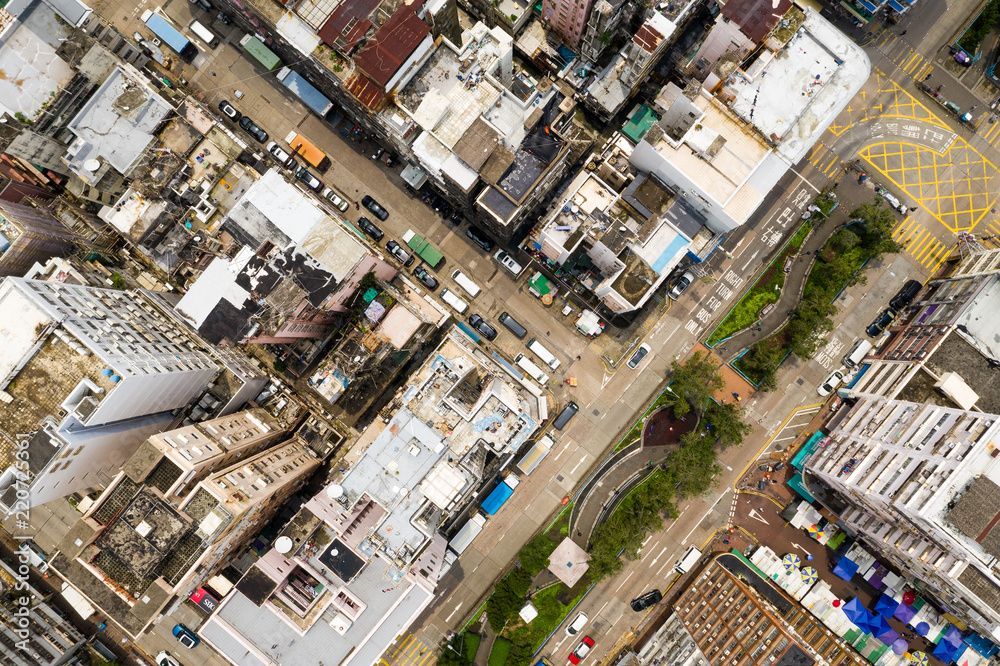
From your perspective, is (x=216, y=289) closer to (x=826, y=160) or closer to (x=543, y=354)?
(x=543, y=354)

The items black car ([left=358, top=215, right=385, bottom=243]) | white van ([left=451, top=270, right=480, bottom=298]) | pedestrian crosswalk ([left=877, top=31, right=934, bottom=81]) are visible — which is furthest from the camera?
black car ([left=358, top=215, right=385, bottom=243])

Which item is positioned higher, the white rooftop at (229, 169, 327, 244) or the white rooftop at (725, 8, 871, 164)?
the white rooftop at (725, 8, 871, 164)

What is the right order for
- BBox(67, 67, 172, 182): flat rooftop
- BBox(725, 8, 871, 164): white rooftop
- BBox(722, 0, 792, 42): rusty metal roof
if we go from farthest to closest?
BBox(67, 67, 172, 182): flat rooftop < BBox(725, 8, 871, 164): white rooftop < BBox(722, 0, 792, 42): rusty metal roof

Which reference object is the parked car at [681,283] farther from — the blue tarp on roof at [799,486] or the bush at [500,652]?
the bush at [500,652]

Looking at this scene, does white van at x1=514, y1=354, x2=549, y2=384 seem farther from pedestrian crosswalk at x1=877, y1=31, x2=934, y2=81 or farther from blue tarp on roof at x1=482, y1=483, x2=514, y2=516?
pedestrian crosswalk at x1=877, y1=31, x2=934, y2=81

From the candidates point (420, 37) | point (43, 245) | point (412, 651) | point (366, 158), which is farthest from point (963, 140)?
point (43, 245)

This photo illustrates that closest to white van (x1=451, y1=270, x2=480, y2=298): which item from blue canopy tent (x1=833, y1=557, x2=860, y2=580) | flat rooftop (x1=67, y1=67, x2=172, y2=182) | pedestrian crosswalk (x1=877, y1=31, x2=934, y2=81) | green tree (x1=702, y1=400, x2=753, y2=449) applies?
green tree (x1=702, y1=400, x2=753, y2=449)

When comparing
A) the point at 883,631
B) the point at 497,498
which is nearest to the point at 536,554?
the point at 497,498

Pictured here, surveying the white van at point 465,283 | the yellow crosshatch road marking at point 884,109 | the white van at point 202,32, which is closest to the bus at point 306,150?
the white van at point 202,32
